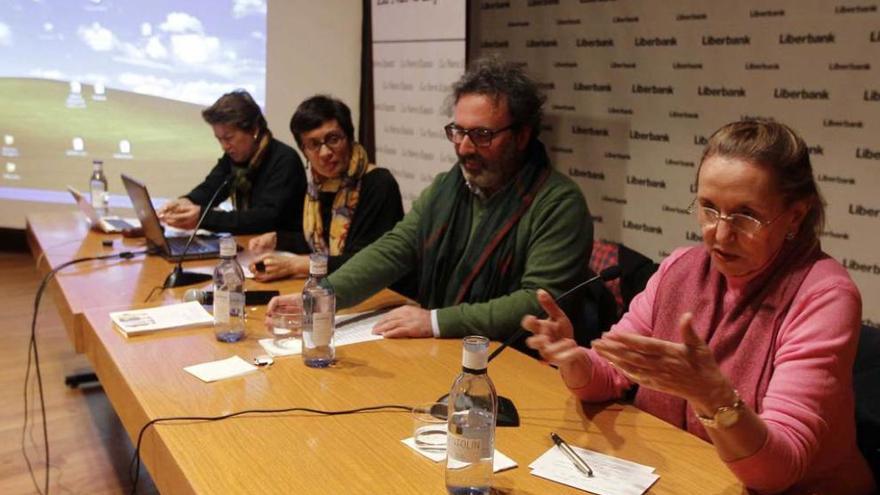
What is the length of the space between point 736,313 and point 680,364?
0.34 meters

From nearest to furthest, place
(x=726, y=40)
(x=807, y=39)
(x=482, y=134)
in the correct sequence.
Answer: (x=482, y=134)
(x=807, y=39)
(x=726, y=40)

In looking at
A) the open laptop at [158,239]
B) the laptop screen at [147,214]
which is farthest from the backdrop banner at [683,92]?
the laptop screen at [147,214]

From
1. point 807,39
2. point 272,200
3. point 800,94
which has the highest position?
point 807,39

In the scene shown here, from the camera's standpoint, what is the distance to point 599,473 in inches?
47.4

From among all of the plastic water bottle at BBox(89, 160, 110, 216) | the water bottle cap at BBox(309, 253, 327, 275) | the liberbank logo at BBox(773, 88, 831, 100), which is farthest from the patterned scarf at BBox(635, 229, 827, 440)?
the plastic water bottle at BBox(89, 160, 110, 216)

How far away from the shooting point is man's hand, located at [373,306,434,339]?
185cm

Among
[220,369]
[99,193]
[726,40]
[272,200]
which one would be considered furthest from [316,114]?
[726,40]

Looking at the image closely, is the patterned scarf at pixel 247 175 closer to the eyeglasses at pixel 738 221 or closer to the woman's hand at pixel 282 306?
the woman's hand at pixel 282 306

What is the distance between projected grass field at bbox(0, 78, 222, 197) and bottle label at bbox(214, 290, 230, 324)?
3584 millimetres

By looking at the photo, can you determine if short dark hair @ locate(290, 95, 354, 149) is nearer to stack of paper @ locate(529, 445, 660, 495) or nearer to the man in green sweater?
the man in green sweater

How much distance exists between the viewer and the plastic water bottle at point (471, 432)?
1.09 m

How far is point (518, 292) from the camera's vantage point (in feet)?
6.34

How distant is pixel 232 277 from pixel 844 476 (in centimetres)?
139

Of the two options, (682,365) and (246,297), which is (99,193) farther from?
(682,365)
